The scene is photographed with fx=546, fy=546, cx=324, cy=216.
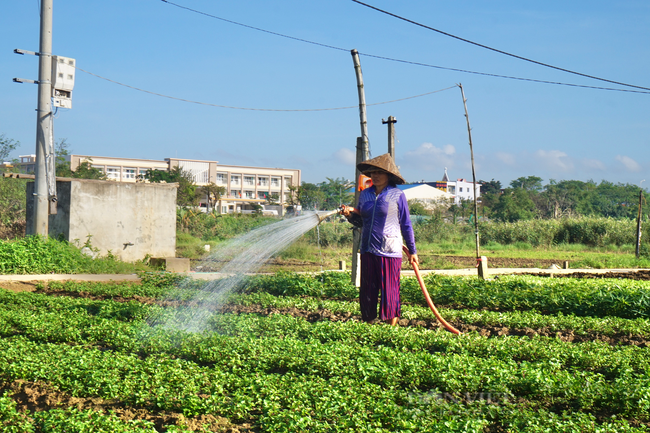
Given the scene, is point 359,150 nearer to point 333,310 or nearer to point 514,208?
point 333,310

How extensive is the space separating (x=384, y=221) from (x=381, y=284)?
782mm

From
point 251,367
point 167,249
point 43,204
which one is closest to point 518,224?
point 167,249

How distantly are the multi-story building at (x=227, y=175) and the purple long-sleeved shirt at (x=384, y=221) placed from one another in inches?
3000

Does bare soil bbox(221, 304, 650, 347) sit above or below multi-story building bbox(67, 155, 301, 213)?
below

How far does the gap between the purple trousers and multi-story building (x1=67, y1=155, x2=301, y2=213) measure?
76.1 m

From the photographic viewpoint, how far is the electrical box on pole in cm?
1384

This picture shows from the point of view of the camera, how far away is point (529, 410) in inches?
162

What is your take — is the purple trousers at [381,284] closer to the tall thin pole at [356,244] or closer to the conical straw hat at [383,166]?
the conical straw hat at [383,166]

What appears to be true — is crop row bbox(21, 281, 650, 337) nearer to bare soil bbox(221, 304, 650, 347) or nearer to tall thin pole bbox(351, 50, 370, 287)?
bare soil bbox(221, 304, 650, 347)

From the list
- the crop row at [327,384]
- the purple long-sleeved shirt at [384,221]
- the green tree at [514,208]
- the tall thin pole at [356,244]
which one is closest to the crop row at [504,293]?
the tall thin pole at [356,244]

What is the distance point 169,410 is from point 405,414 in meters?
1.80

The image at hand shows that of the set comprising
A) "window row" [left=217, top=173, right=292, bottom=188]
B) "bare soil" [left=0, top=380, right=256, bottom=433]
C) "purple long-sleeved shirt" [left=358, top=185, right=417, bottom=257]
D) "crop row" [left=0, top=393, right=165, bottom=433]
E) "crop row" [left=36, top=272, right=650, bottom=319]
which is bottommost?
"bare soil" [left=0, top=380, right=256, bottom=433]

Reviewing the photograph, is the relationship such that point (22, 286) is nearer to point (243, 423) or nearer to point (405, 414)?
point (243, 423)

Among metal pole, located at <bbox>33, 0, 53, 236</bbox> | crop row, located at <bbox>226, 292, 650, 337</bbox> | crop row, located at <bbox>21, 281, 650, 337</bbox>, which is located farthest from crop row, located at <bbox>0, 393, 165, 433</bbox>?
metal pole, located at <bbox>33, 0, 53, 236</bbox>
